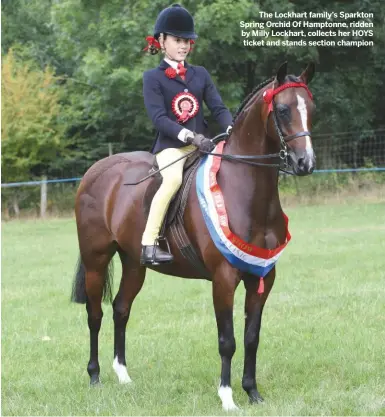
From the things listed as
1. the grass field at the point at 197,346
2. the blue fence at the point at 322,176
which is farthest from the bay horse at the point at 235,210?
the blue fence at the point at 322,176

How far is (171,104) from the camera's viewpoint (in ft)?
19.5

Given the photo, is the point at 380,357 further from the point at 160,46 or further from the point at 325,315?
the point at 160,46

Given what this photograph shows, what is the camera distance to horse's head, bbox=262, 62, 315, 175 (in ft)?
16.2

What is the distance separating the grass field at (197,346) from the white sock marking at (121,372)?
8cm

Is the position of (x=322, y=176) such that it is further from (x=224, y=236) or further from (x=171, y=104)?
(x=224, y=236)

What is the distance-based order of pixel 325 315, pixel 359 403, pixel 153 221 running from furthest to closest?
1. pixel 325 315
2. pixel 153 221
3. pixel 359 403

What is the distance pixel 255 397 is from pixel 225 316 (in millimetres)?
685

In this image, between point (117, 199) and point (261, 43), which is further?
point (261, 43)

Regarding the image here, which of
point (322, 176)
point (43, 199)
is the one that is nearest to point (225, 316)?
point (322, 176)

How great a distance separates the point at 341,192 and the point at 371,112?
6.38 meters

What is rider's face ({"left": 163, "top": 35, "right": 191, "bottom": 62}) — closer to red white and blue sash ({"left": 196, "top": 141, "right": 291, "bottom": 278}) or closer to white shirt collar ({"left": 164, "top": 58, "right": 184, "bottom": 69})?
white shirt collar ({"left": 164, "top": 58, "right": 184, "bottom": 69})

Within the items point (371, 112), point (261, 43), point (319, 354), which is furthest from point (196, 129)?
point (371, 112)

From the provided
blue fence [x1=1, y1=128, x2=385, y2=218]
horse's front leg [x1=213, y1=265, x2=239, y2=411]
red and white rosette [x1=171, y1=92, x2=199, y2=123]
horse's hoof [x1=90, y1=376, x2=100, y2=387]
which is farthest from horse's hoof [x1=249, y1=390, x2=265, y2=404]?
blue fence [x1=1, y1=128, x2=385, y2=218]

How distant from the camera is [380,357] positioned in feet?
21.8
